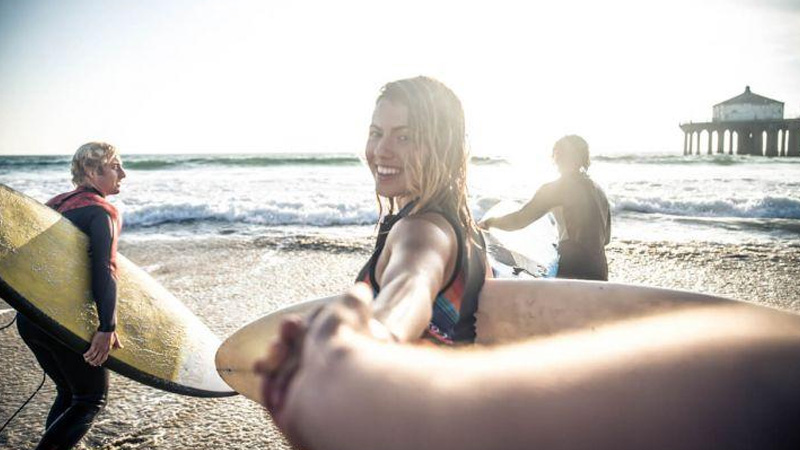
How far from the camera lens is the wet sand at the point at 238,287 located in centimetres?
290

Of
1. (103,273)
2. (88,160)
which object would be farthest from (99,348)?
(88,160)

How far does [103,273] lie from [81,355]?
430mm

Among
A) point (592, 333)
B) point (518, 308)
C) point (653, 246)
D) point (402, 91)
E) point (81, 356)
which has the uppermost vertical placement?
point (402, 91)

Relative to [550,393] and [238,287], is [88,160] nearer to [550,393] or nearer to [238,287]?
[550,393]

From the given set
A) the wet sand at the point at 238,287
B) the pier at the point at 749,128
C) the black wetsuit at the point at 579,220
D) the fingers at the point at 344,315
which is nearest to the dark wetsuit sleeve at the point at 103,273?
the wet sand at the point at 238,287

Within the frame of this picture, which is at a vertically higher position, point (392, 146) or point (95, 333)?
point (392, 146)

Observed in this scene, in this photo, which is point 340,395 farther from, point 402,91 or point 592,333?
point 402,91

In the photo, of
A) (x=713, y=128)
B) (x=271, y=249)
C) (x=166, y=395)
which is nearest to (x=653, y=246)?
(x=271, y=249)

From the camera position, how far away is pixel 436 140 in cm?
151

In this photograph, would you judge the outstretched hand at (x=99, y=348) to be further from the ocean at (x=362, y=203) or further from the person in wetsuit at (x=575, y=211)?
the ocean at (x=362, y=203)

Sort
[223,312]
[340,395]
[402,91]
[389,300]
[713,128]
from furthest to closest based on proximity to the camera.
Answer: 1. [713,128]
2. [223,312]
3. [402,91]
4. [389,300]
5. [340,395]

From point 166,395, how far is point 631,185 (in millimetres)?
18602

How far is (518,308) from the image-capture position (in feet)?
5.00

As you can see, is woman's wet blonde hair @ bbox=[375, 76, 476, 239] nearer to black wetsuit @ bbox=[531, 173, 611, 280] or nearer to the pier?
black wetsuit @ bbox=[531, 173, 611, 280]
